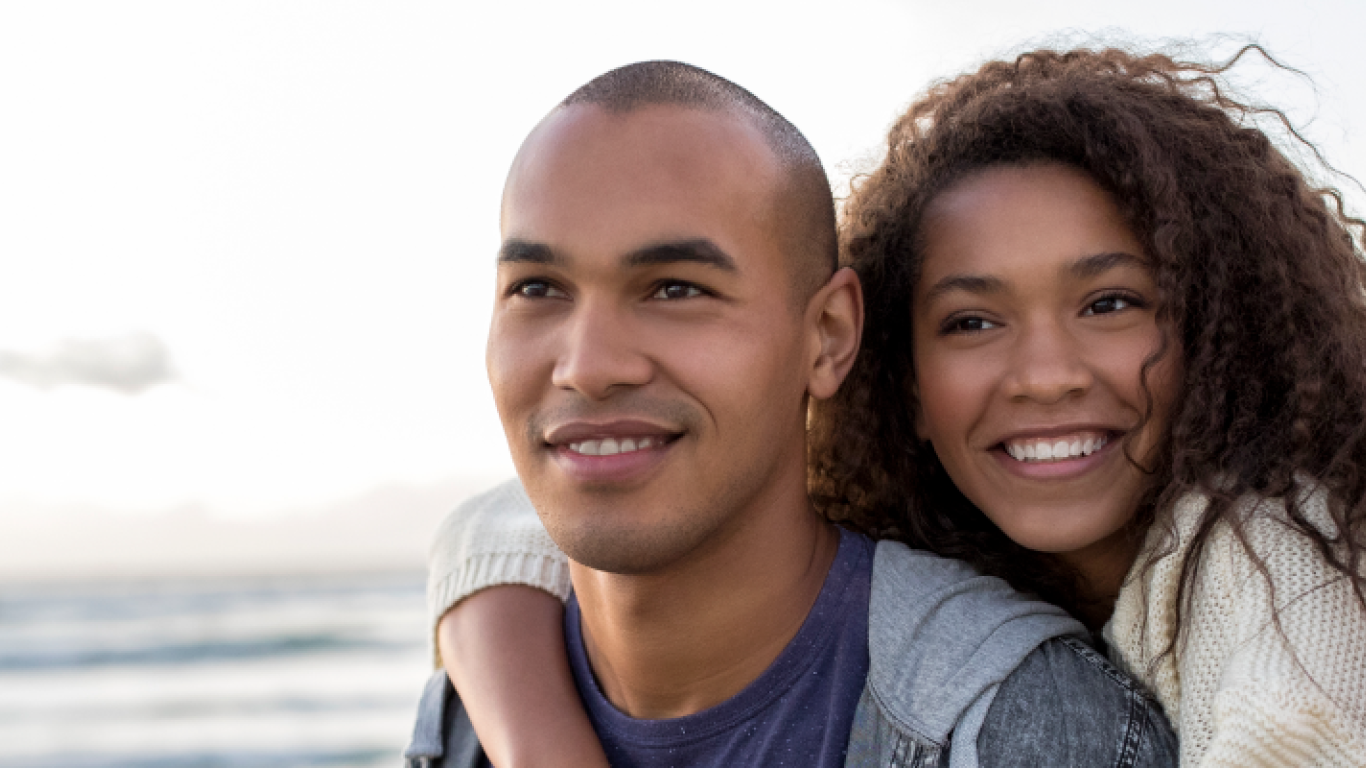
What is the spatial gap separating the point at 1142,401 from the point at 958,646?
2.32 feet

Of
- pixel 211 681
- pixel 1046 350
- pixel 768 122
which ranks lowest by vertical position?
pixel 211 681

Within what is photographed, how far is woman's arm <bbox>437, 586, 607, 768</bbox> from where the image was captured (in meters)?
2.56

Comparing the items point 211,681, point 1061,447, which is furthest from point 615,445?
point 211,681

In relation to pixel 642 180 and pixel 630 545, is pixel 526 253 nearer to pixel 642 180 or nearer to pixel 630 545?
pixel 642 180

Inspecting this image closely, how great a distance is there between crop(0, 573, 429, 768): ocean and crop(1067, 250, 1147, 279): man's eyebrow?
11.7 metres

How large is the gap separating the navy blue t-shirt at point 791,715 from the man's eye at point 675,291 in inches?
28.3

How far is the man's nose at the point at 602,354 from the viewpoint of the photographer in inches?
88.4

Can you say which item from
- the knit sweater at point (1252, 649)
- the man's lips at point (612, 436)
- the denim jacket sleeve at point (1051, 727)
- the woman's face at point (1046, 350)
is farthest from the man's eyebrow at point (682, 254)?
the knit sweater at point (1252, 649)

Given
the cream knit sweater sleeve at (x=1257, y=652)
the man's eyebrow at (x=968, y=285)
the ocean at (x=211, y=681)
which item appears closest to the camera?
the cream knit sweater sleeve at (x=1257, y=652)

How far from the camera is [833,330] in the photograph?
8.71 ft

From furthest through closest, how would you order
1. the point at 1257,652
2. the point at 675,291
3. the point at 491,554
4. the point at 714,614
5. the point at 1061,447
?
the point at 491,554 < the point at 1061,447 < the point at 714,614 < the point at 675,291 < the point at 1257,652

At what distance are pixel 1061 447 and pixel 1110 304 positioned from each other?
1.08 feet

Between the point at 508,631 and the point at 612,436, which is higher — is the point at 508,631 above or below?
below

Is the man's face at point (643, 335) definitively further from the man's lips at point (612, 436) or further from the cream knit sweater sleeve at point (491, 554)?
the cream knit sweater sleeve at point (491, 554)
